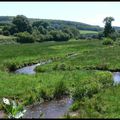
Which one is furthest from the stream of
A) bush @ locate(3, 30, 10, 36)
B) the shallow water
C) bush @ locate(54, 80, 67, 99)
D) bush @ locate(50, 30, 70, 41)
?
bush @ locate(50, 30, 70, 41)

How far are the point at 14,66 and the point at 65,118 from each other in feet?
89.1

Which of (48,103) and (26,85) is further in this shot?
(26,85)

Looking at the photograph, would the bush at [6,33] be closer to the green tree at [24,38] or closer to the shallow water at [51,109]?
the green tree at [24,38]

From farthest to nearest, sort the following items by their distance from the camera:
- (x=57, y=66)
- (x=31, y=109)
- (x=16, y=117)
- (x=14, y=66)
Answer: (x=14, y=66), (x=57, y=66), (x=31, y=109), (x=16, y=117)

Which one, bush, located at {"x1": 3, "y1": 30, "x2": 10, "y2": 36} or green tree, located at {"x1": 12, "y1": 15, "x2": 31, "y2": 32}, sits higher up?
green tree, located at {"x1": 12, "y1": 15, "x2": 31, "y2": 32}

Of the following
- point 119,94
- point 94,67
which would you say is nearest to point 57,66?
point 94,67

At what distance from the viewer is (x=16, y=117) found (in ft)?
62.4

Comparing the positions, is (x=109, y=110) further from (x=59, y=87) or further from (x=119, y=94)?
(x=59, y=87)

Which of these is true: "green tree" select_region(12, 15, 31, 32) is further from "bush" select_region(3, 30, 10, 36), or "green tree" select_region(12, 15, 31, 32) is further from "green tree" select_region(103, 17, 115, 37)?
"green tree" select_region(103, 17, 115, 37)

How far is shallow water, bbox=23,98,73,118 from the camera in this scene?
870 inches

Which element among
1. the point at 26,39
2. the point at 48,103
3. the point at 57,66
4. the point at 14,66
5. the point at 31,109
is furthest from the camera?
the point at 26,39

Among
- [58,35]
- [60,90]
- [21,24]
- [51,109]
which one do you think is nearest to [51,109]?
[51,109]

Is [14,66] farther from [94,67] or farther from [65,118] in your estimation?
[65,118]

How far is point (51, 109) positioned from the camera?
23656 mm
